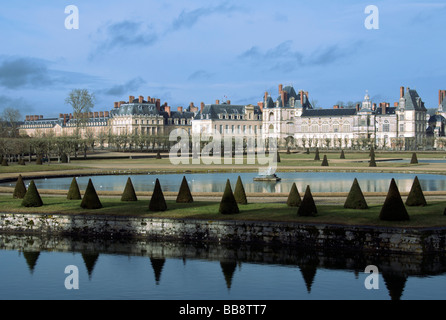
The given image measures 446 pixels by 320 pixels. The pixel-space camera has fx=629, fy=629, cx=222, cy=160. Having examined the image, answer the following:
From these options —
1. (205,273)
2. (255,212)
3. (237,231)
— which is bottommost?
(205,273)

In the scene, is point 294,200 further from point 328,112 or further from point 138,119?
point 138,119

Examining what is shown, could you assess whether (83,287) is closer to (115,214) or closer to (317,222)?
(115,214)

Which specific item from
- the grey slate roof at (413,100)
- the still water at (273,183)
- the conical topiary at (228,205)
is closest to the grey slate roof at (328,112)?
the grey slate roof at (413,100)

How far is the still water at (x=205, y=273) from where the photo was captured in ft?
34.8

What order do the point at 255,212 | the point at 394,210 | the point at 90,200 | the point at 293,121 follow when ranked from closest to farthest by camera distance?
1. the point at 394,210
2. the point at 255,212
3. the point at 90,200
4. the point at 293,121

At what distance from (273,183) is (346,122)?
65503mm

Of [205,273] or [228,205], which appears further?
[228,205]

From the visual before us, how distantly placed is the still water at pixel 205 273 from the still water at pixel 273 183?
9035 millimetres

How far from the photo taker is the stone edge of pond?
41.1 feet

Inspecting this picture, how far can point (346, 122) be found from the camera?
292 ft

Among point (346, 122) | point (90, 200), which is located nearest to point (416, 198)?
point (90, 200)

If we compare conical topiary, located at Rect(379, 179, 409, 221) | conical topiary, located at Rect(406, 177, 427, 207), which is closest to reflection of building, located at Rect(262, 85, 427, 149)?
conical topiary, located at Rect(406, 177, 427, 207)

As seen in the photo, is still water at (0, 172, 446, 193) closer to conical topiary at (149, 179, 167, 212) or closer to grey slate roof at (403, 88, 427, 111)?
conical topiary at (149, 179, 167, 212)
